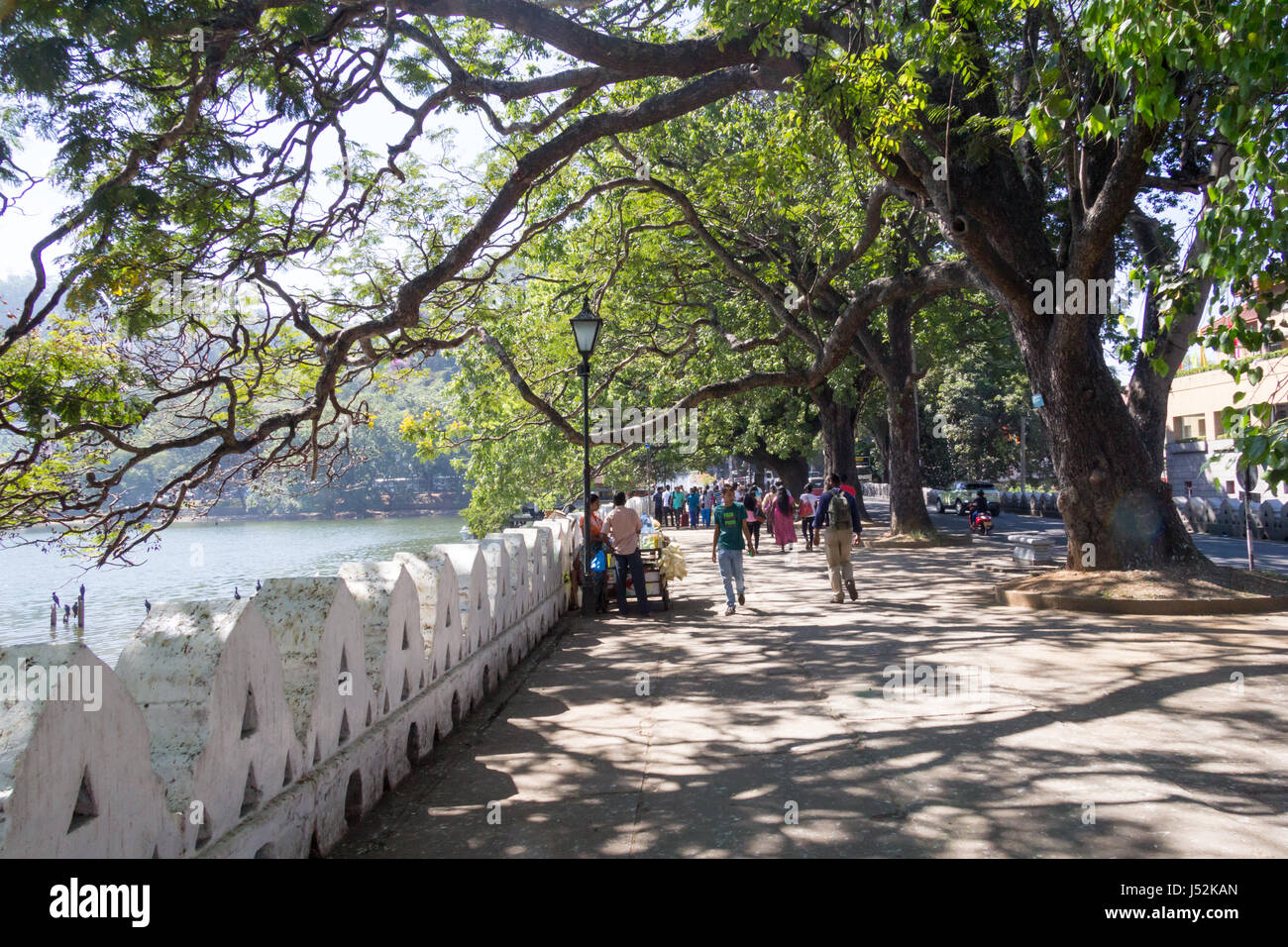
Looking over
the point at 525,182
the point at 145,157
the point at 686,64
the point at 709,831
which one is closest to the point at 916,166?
the point at 686,64

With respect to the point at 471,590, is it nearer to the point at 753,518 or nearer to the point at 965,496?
the point at 753,518

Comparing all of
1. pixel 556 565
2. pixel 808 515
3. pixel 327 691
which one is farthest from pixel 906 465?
pixel 327 691

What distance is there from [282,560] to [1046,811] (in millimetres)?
44459

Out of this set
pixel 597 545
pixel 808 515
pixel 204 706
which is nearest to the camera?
pixel 204 706

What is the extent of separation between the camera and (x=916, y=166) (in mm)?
11789

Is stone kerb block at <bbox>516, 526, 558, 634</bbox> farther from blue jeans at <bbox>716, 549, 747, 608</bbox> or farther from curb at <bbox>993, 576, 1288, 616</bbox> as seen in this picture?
curb at <bbox>993, 576, 1288, 616</bbox>

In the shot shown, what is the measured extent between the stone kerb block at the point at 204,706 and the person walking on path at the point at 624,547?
379 inches

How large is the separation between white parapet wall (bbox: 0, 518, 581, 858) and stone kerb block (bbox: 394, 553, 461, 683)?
2 centimetres

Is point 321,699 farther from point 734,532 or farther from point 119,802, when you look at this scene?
point 734,532

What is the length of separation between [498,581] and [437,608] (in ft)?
7.46

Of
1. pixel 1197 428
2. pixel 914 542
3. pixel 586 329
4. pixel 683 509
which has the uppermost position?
pixel 586 329

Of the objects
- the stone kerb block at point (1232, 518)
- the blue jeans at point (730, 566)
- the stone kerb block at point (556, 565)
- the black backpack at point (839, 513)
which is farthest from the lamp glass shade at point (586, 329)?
the stone kerb block at point (1232, 518)

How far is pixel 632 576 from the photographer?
1397cm

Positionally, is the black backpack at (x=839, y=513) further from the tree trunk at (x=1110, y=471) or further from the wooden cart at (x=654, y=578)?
the tree trunk at (x=1110, y=471)
